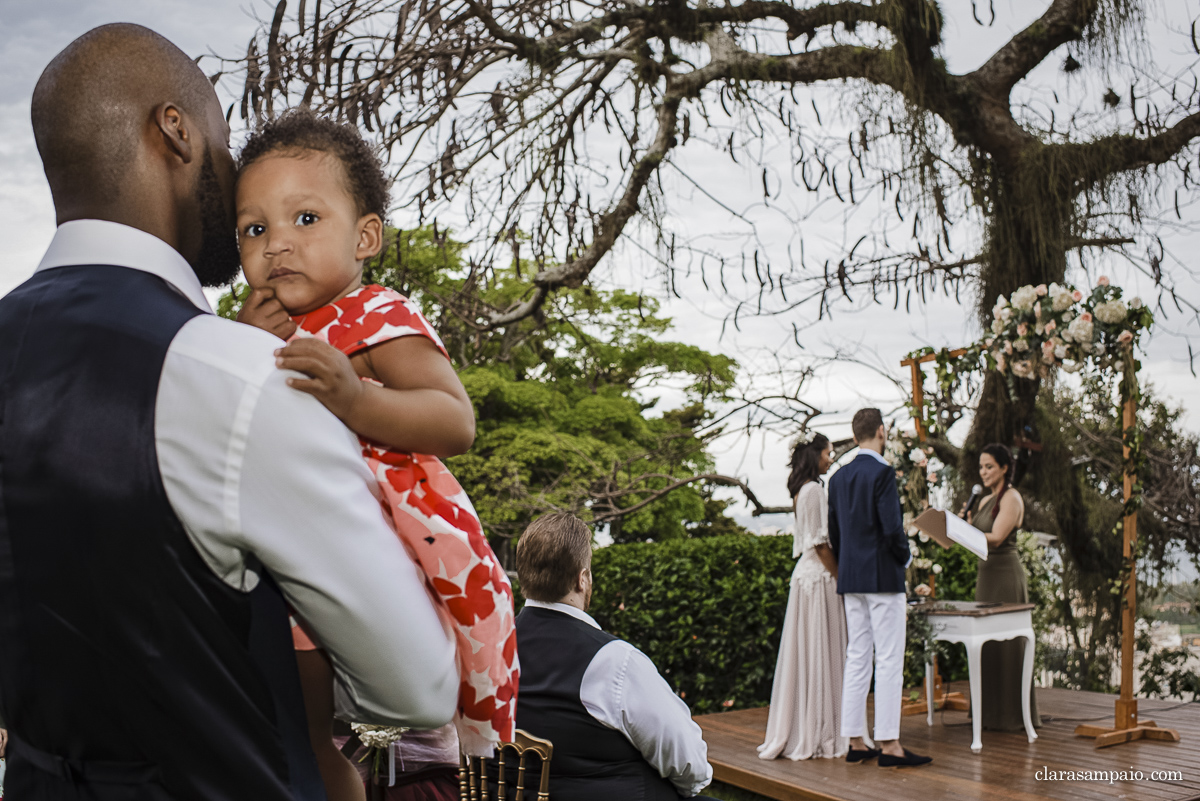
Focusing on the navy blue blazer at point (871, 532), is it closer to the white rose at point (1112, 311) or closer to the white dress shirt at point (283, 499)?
the white rose at point (1112, 311)

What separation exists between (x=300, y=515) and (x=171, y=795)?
265mm

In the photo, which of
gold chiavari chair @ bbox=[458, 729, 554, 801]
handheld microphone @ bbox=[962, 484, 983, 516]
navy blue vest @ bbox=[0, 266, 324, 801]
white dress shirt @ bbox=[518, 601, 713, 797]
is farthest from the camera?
handheld microphone @ bbox=[962, 484, 983, 516]

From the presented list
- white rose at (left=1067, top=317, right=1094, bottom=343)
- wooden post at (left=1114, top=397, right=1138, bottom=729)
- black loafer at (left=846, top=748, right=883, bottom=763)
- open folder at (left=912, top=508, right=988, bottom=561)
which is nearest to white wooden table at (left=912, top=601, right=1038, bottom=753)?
open folder at (left=912, top=508, right=988, bottom=561)

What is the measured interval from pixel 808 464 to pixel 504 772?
3996 mm

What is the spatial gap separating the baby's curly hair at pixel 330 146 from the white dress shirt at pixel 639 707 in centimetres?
167

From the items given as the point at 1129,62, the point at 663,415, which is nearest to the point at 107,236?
the point at 1129,62

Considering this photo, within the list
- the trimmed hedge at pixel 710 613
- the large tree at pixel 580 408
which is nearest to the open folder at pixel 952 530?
the trimmed hedge at pixel 710 613

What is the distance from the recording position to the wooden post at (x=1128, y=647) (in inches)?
231

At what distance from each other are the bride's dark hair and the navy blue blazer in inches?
18.9

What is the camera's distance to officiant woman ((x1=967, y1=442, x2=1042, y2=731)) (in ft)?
20.8

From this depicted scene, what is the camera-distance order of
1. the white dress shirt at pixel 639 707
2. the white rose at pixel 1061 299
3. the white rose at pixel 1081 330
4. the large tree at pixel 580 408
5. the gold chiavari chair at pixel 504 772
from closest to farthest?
the gold chiavari chair at pixel 504 772
the white dress shirt at pixel 639 707
the white rose at pixel 1081 330
the white rose at pixel 1061 299
the large tree at pixel 580 408

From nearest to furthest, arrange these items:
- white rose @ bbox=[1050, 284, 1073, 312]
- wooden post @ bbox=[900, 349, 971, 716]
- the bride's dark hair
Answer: white rose @ bbox=[1050, 284, 1073, 312], the bride's dark hair, wooden post @ bbox=[900, 349, 971, 716]

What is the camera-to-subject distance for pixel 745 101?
19.0ft

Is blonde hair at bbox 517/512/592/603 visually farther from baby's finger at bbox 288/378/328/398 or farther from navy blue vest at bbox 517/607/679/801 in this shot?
baby's finger at bbox 288/378/328/398
